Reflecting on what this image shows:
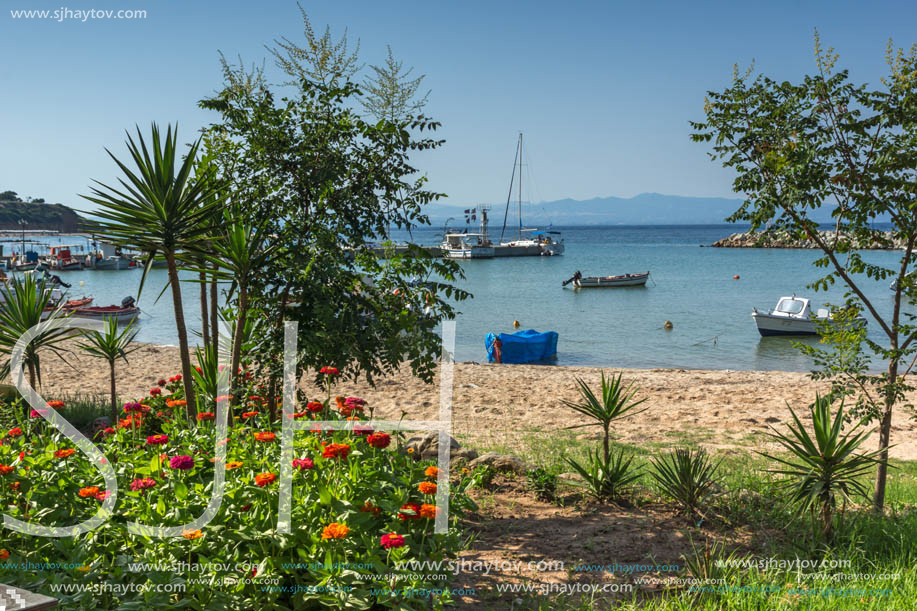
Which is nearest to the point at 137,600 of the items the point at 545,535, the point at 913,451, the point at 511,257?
the point at 545,535

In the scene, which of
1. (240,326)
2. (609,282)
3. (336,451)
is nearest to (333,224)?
(240,326)

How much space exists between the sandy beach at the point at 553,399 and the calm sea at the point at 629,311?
4502 mm

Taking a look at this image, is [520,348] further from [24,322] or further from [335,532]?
[335,532]

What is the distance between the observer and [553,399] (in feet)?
41.2

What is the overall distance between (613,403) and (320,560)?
2.98 meters

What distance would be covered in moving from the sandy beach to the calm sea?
450cm

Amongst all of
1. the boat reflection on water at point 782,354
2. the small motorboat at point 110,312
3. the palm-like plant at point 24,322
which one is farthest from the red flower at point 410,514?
the small motorboat at point 110,312

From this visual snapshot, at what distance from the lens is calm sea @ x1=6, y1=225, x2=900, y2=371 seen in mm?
23750

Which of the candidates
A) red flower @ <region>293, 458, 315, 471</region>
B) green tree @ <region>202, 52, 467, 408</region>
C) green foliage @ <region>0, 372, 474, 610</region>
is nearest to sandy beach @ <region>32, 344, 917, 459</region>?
green tree @ <region>202, 52, 467, 408</region>

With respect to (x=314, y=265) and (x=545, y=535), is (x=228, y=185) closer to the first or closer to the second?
(x=314, y=265)

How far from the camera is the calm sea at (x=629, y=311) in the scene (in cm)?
2375

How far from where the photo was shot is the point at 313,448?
3871 millimetres

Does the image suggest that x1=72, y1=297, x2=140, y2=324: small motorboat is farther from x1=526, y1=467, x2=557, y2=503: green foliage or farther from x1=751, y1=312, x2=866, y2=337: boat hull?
x1=751, y1=312, x2=866, y2=337: boat hull

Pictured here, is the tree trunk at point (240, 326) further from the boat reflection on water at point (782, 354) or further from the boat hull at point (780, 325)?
the boat hull at point (780, 325)
